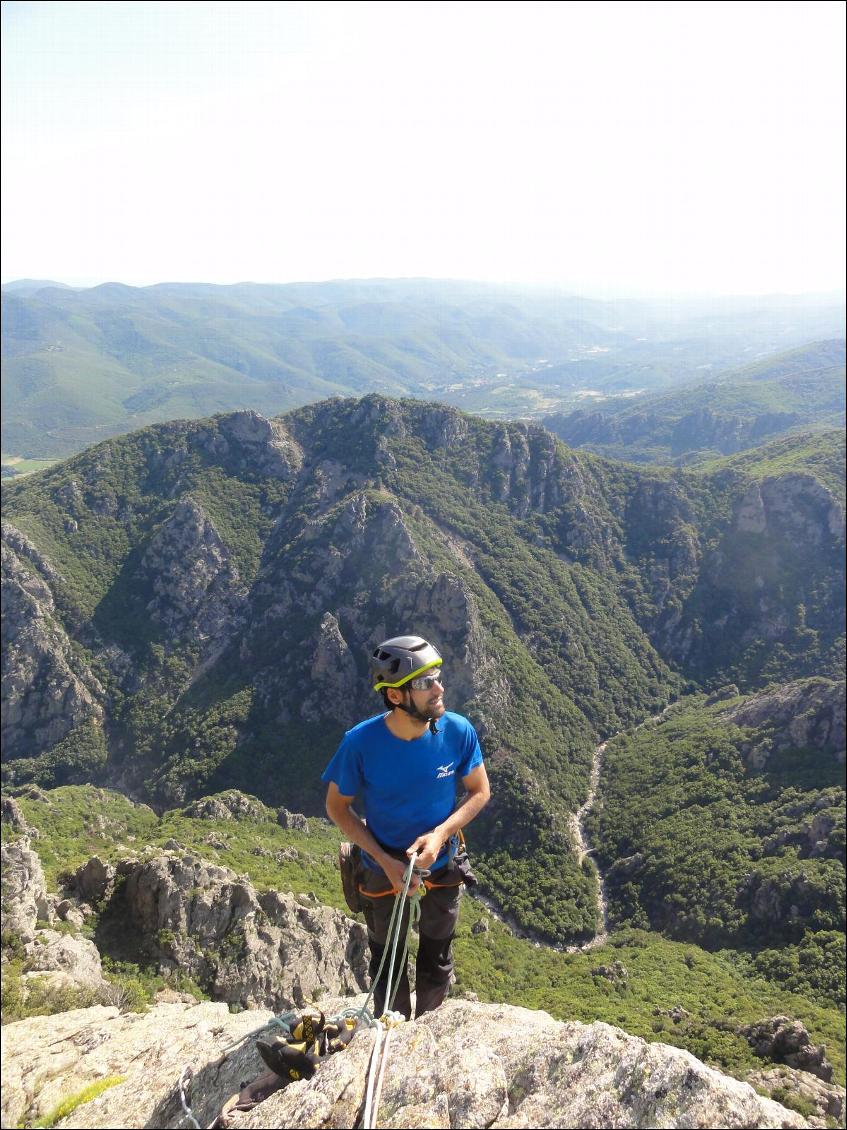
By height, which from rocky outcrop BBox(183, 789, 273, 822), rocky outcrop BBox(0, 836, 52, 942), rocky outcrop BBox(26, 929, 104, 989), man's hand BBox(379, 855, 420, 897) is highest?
man's hand BBox(379, 855, 420, 897)

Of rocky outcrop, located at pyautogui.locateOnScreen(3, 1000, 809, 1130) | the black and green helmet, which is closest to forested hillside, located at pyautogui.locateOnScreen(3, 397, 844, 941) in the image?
rocky outcrop, located at pyautogui.locateOnScreen(3, 1000, 809, 1130)

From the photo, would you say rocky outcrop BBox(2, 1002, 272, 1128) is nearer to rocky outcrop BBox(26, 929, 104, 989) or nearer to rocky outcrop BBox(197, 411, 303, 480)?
rocky outcrop BBox(26, 929, 104, 989)

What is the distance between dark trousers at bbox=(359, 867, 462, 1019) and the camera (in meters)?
7.45

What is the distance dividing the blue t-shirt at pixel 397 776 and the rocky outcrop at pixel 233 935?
19482mm

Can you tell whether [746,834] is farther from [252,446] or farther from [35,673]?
[252,446]

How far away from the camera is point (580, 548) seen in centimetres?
11625

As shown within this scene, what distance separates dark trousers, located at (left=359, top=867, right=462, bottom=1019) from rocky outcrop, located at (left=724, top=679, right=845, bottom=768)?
75221mm

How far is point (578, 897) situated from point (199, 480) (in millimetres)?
95163

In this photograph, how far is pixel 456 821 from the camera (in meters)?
6.86

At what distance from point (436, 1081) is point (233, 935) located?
23261 millimetres

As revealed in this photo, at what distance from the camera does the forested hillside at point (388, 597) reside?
259 feet

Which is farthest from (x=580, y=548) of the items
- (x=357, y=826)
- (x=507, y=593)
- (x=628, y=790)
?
(x=357, y=826)

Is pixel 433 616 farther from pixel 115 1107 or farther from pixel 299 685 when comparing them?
pixel 115 1107

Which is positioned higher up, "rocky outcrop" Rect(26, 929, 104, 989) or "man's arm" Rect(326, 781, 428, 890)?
"man's arm" Rect(326, 781, 428, 890)
